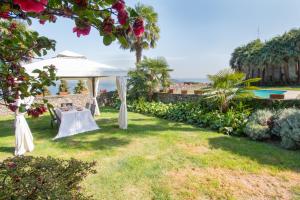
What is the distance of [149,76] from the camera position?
12.8 m

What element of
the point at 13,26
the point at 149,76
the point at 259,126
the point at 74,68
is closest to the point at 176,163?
the point at 259,126

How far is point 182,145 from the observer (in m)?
6.27

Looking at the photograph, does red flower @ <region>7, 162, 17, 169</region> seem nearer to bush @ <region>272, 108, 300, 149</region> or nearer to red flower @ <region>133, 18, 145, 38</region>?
red flower @ <region>133, 18, 145, 38</region>

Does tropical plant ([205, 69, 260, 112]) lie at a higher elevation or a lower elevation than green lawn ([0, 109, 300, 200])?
Result: higher

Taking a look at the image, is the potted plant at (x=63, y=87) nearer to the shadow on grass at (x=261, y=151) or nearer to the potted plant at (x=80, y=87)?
the potted plant at (x=80, y=87)

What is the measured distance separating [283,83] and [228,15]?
1019 centimetres

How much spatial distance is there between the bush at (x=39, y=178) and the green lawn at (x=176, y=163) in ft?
4.07

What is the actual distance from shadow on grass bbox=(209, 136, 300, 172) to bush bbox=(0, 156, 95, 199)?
414cm

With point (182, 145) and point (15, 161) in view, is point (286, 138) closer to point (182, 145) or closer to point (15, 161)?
point (182, 145)

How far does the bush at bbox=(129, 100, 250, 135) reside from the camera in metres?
7.57

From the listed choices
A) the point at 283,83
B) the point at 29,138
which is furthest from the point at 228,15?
the point at 29,138

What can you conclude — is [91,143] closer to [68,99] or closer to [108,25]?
[108,25]

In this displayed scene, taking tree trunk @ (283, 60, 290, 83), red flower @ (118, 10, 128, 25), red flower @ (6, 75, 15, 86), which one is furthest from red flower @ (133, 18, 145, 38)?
tree trunk @ (283, 60, 290, 83)

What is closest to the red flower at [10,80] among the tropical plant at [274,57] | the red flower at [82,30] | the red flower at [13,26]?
the red flower at [13,26]
